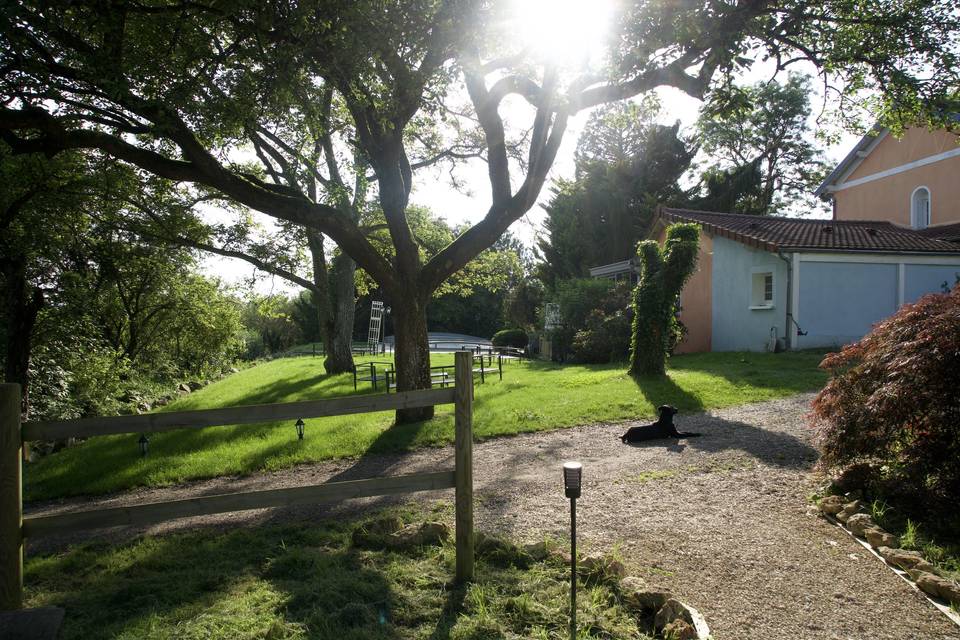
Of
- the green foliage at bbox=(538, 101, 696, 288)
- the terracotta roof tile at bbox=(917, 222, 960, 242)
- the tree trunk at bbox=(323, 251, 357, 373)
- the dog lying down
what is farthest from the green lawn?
the green foliage at bbox=(538, 101, 696, 288)

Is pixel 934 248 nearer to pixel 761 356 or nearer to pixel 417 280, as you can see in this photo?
pixel 761 356

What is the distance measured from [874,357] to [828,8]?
19.9 ft

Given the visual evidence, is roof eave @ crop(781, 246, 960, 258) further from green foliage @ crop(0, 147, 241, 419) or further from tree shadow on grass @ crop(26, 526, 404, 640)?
green foliage @ crop(0, 147, 241, 419)

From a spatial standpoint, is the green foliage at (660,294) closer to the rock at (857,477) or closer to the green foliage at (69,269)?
the rock at (857,477)

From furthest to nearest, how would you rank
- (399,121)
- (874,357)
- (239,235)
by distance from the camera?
(239,235)
(399,121)
(874,357)

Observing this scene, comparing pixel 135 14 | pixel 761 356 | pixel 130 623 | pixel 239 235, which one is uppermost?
pixel 135 14

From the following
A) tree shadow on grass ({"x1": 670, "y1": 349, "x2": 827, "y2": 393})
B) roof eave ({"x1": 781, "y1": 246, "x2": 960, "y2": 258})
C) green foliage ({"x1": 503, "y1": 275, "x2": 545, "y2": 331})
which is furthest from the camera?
green foliage ({"x1": 503, "y1": 275, "x2": 545, "y2": 331})

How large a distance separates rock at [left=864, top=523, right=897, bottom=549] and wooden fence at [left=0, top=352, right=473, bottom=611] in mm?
3029

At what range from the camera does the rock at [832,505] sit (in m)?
4.99

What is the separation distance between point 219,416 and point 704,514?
4098mm

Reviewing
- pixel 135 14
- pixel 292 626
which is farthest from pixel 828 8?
pixel 292 626

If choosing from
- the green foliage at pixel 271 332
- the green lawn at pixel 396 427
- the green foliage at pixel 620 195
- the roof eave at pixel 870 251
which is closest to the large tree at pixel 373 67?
the green lawn at pixel 396 427

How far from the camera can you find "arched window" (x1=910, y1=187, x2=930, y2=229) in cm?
2188

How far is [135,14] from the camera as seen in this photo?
24.8ft
